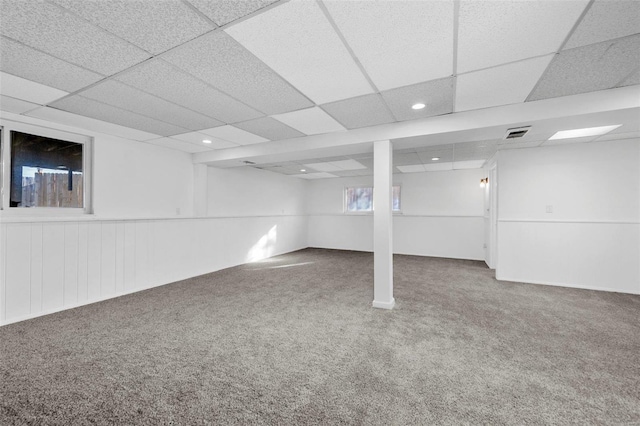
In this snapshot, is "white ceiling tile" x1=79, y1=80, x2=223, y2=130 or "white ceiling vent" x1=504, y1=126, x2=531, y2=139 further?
"white ceiling vent" x1=504, y1=126, x2=531, y2=139

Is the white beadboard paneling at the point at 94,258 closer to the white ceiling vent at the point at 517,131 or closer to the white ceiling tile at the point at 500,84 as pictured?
the white ceiling tile at the point at 500,84

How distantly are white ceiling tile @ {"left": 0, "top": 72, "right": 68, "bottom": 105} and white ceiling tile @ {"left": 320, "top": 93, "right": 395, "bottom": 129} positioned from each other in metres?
2.51

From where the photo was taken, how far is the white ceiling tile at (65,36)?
4.79 ft

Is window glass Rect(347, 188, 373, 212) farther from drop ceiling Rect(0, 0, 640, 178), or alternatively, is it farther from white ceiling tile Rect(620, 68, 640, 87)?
white ceiling tile Rect(620, 68, 640, 87)

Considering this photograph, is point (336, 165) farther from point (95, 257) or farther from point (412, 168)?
point (95, 257)

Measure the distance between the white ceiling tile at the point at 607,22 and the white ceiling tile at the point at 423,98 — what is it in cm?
78

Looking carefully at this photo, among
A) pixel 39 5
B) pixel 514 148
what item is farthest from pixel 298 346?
pixel 514 148

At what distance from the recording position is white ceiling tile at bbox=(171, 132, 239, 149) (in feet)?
12.7

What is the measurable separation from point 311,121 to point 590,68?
2.48 metres

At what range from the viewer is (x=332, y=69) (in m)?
2.07

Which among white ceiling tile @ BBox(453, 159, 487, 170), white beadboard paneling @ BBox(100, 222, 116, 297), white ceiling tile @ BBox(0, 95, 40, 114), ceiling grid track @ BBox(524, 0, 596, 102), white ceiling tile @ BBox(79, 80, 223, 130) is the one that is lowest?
white beadboard paneling @ BBox(100, 222, 116, 297)

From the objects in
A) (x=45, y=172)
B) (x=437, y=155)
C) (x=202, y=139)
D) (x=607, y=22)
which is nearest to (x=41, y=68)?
(x=45, y=172)

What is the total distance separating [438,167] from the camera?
6496 mm

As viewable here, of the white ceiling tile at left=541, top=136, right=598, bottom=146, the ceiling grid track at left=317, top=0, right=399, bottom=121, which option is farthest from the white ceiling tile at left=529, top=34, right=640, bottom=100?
the white ceiling tile at left=541, top=136, right=598, bottom=146
